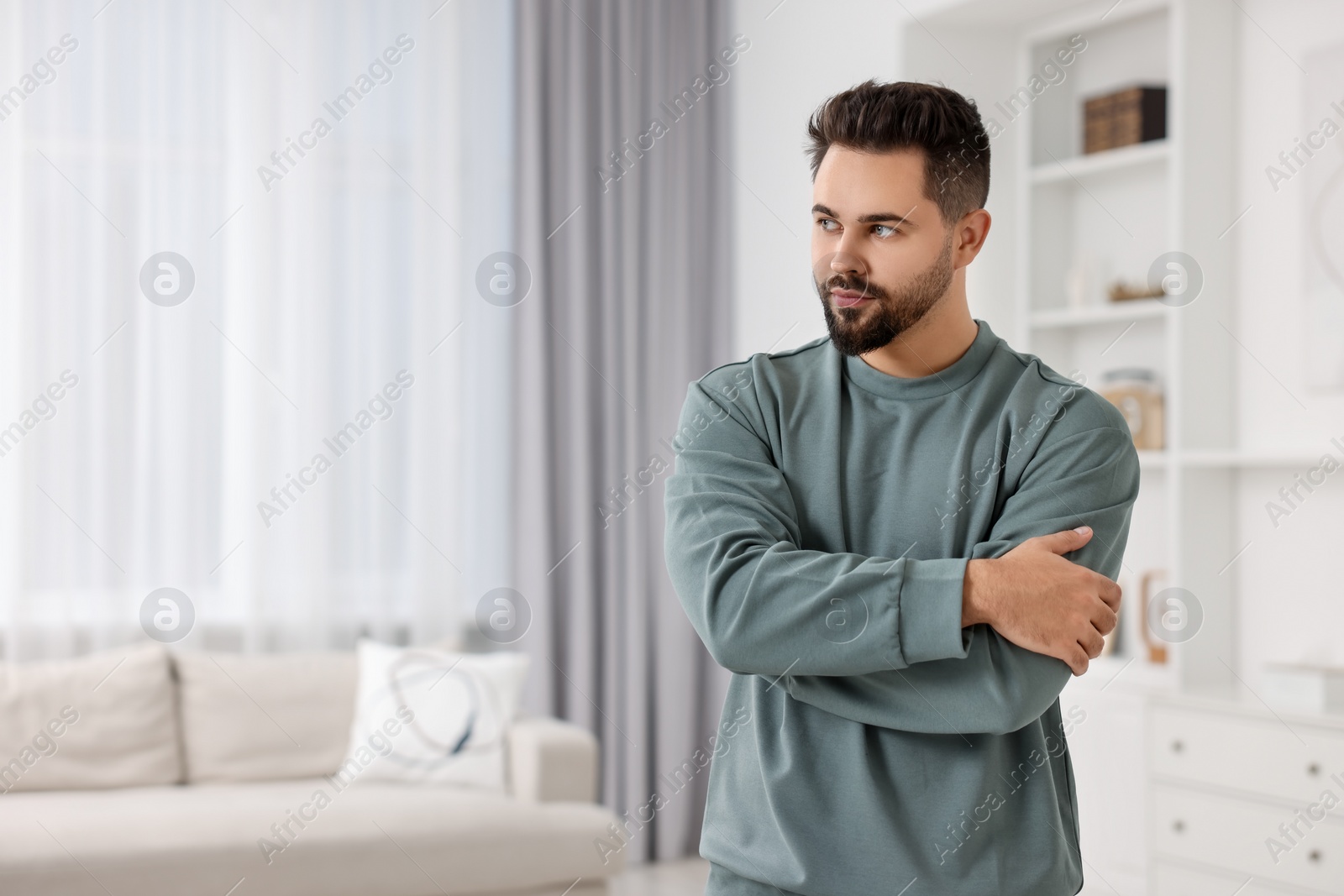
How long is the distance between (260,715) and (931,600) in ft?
8.92

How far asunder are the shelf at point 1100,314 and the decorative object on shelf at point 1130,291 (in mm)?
11

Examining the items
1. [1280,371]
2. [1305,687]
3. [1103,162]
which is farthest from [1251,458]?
[1103,162]

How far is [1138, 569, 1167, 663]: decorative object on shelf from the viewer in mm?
3482

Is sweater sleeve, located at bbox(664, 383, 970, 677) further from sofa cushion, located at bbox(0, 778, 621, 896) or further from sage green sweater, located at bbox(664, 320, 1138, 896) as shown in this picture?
sofa cushion, located at bbox(0, 778, 621, 896)

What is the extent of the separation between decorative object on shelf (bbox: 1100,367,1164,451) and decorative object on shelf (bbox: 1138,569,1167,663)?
366 millimetres

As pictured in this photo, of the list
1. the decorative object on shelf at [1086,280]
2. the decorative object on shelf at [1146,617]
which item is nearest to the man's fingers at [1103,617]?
the decorative object on shelf at [1146,617]

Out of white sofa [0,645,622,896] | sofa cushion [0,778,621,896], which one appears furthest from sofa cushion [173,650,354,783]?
sofa cushion [0,778,621,896]

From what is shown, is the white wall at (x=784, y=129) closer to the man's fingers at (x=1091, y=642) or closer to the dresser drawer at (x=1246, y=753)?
the dresser drawer at (x=1246, y=753)

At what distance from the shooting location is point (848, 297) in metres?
1.35

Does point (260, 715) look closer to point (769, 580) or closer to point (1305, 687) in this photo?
point (769, 580)

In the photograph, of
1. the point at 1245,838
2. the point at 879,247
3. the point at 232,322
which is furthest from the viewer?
the point at 232,322

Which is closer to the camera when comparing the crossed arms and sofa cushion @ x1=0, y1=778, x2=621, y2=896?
the crossed arms

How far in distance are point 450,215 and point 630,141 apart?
2.41 feet

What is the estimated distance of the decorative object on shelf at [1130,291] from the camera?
11.4 feet
